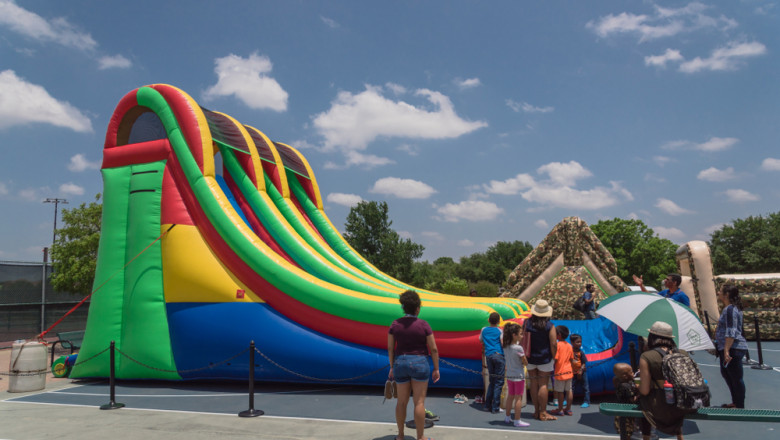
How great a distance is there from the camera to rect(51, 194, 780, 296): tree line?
20.2 meters

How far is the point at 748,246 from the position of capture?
3994 cm

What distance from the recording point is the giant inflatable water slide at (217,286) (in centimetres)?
708

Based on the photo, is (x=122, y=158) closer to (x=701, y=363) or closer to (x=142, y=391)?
(x=142, y=391)

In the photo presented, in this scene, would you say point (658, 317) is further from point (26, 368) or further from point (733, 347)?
point (26, 368)

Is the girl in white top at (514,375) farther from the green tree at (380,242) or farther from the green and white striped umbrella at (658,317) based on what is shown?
the green tree at (380,242)

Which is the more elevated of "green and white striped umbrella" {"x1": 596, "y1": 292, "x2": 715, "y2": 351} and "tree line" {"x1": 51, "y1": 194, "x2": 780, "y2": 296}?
"tree line" {"x1": 51, "y1": 194, "x2": 780, "y2": 296}

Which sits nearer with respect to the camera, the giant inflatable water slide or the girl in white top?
the girl in white top

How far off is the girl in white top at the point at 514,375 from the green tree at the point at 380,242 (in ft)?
62.7

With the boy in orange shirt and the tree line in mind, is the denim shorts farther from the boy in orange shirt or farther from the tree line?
the tree line

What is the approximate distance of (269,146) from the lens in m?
10.5

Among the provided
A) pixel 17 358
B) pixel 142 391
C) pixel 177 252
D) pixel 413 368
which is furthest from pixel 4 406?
pixel 413 368

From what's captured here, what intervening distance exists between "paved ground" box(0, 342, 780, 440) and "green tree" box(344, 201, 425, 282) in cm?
1710

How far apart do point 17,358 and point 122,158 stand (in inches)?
139

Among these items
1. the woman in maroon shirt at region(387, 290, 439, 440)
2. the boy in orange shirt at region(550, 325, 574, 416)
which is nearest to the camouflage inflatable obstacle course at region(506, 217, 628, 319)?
the boy in orange shirt at region(550, 325, 574, 416)
